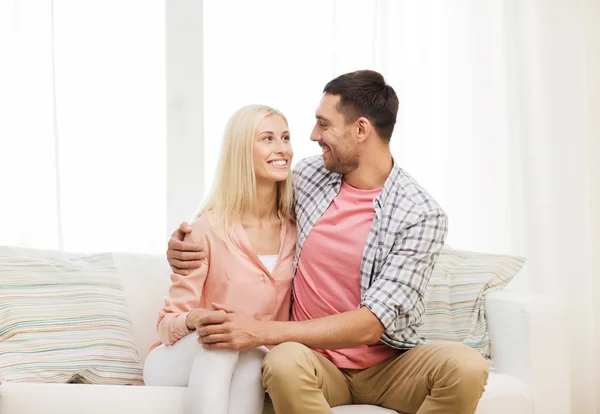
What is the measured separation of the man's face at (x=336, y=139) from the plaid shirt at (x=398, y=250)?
94 mm

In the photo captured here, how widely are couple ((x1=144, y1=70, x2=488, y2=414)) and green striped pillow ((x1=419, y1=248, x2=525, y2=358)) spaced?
33 cm

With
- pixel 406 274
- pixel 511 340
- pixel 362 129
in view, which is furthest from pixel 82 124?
pixel 511 340

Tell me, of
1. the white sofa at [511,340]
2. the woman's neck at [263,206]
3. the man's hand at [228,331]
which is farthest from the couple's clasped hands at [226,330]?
the woman's neck at [263,206]

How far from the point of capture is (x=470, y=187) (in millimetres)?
3736

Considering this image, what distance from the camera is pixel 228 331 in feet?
6.31

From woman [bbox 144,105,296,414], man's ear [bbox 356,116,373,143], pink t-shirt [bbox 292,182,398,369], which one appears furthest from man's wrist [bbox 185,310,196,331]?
man's ear [bbox 356,116,373,143]

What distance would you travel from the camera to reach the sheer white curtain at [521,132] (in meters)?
3.70

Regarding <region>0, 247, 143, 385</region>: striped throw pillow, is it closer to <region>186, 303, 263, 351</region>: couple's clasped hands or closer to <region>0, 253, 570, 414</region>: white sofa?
<region>0, 253, 570, 414</region>: white sofa

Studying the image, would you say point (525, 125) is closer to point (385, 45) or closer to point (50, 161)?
point (385, 45)

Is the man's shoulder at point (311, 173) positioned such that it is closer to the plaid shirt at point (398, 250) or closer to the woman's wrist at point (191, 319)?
the plaid shirt at point (398, 250)

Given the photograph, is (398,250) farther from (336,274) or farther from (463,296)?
(463,296)

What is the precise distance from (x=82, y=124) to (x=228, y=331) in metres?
1.58

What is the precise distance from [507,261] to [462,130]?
1.15m

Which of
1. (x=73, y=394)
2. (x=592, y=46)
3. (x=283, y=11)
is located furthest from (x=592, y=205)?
(x=73, y=394)
